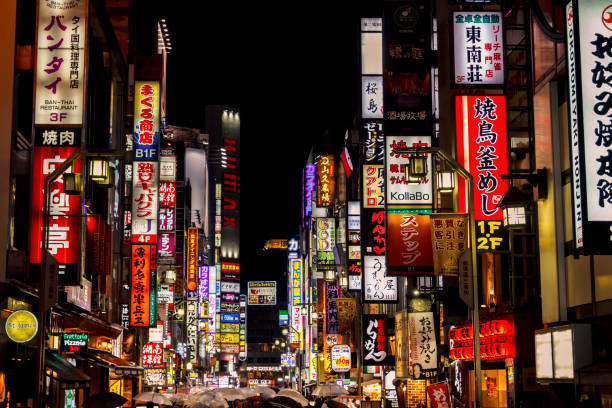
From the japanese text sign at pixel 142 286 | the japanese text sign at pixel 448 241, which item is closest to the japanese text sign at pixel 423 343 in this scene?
the japanese text sign at pixel 448 241

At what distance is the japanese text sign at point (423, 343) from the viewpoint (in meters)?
29.2

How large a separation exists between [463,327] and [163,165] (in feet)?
105

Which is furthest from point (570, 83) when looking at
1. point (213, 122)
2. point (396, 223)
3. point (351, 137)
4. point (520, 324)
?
point (213, 122)

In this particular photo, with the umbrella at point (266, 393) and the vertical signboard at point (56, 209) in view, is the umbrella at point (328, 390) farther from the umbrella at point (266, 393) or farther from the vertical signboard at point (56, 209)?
the vertical signboard at point (56, 209)

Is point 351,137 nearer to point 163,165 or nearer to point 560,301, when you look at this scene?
point 163,165

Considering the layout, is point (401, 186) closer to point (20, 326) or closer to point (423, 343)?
point (423, 343)

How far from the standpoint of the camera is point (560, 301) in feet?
59.0

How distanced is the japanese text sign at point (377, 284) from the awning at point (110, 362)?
987 cm

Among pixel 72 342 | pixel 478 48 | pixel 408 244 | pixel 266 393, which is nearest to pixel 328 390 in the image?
pixel 266 393

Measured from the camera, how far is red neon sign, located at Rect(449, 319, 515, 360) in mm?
22906

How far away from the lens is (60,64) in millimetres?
23812

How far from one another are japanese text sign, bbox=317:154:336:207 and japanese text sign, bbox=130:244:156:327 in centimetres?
2577

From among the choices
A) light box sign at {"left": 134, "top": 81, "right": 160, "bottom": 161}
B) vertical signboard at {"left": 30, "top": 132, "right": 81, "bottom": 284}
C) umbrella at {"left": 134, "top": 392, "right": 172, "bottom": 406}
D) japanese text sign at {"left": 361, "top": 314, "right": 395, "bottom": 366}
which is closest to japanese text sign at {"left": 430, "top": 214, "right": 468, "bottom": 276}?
vertical signboard at {"left": 30, "top": 132, "right": 81, "bottom": 284}

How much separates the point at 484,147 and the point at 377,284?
14.8 meters
